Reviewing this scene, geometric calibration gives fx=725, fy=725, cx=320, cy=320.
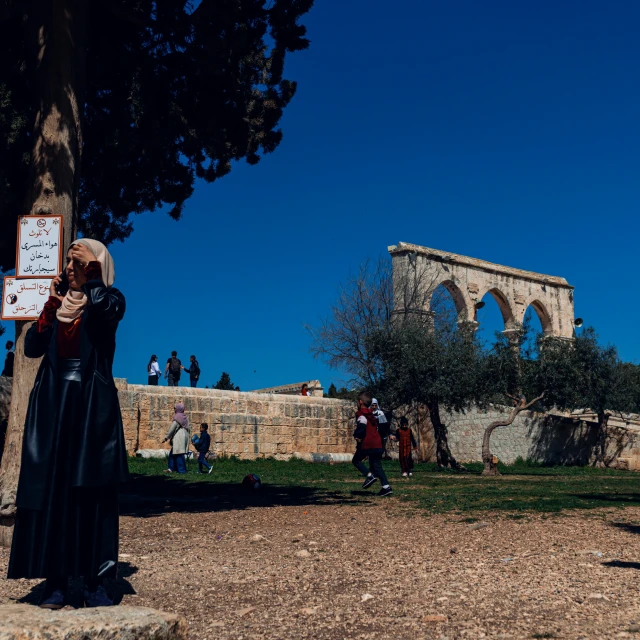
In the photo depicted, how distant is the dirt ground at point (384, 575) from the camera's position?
3621 millimetres

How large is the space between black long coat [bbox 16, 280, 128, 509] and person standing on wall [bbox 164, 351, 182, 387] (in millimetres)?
18315

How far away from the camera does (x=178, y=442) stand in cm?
1517

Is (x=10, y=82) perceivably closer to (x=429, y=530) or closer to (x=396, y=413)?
(x=429, y=530)

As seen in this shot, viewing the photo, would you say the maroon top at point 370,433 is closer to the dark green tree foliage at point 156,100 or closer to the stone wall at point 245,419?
the dark green tree foliage at point 156,100

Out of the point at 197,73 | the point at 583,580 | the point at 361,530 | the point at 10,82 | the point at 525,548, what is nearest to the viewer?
the point at 583,580

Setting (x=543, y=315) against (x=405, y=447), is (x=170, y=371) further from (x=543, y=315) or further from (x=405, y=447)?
(x=543, y=315)

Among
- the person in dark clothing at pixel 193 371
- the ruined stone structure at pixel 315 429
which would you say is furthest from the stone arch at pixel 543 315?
the person in dark clothing at pixel 193 371

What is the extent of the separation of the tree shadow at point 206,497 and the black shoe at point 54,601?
4.11 meters

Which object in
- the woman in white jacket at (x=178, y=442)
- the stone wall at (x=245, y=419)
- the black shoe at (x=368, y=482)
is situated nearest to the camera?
the black shoe at (x=368, y=482)

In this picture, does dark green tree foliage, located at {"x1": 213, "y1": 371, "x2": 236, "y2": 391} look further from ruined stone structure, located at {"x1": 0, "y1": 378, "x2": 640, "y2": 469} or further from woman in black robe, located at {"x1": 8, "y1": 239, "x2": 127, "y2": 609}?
woman in black robe, located at {"x1": 8, "y1": 239, "x2": 127, "y2": 609}

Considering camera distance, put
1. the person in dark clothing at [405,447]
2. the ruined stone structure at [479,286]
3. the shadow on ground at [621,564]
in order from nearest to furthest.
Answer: the shadow on ground at [621,564]
the person in dark clothing at [405,447]
the ruined stone structure at [479,286]

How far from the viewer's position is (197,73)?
Answer: 8922 millimetres

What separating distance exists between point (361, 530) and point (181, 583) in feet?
8.33

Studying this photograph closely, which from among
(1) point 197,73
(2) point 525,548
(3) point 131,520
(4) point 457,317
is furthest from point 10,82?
(4) point 457,317
